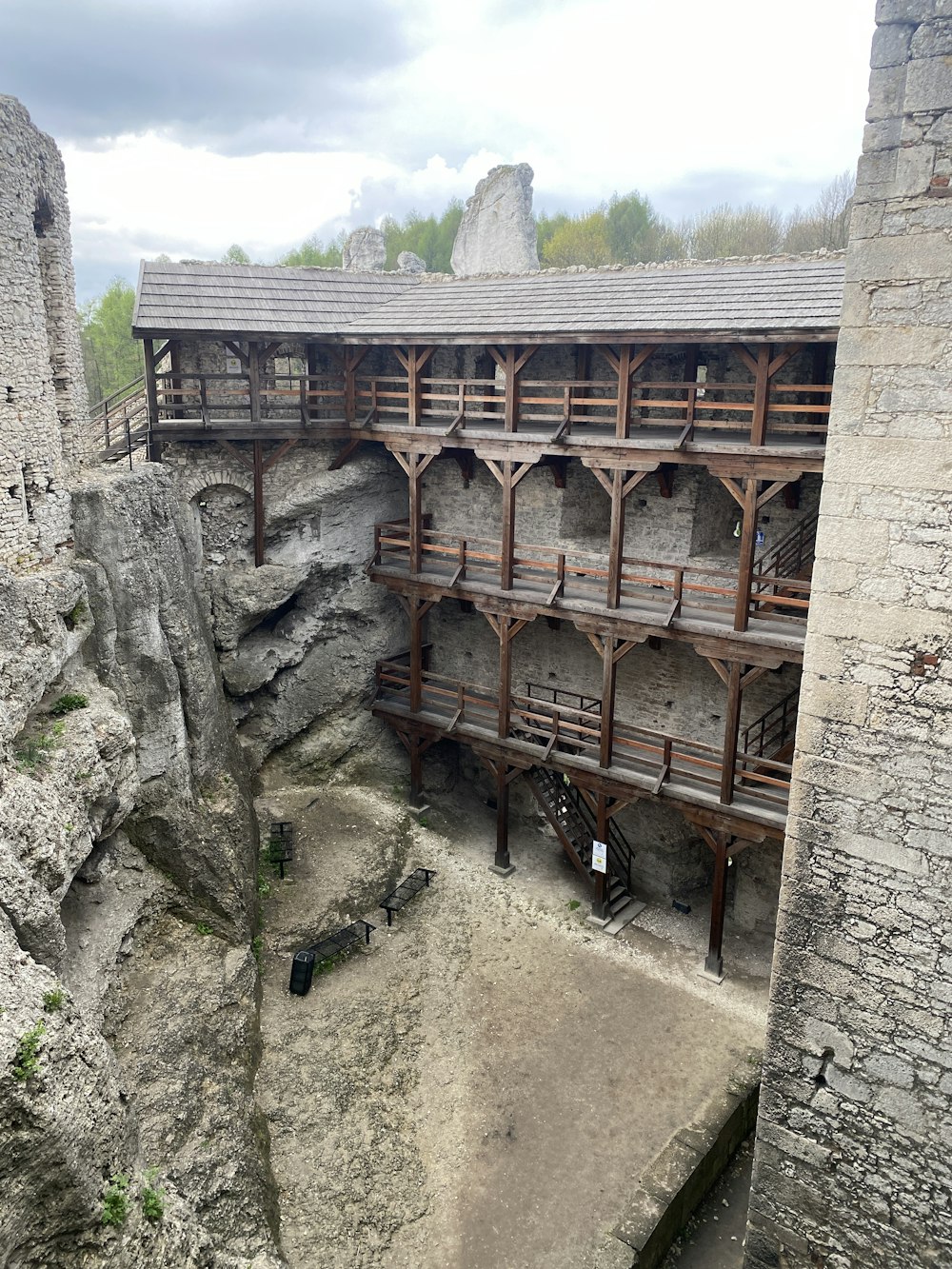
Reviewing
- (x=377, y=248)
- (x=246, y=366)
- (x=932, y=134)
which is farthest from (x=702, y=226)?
(x=932, y=134)

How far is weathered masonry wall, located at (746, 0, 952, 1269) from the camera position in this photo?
17.0ft

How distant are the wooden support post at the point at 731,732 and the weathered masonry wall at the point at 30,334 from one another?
8799 mm

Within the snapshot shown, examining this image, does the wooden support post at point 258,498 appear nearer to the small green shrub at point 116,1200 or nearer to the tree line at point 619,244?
the small green shrub at point 116,1200

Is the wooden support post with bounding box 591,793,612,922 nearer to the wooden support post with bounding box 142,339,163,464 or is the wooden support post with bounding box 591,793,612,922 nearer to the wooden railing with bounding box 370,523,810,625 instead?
the wooden railing with bounding box 370,523,810,625

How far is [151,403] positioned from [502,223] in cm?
2157

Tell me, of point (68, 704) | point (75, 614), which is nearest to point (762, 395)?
point (75, 614)

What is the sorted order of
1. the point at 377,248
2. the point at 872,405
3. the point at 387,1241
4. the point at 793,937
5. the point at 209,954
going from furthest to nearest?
the point at 377,248 < the point at 209,954 < the point at 387,1241 < the point at 793,937 < the point at 872,405

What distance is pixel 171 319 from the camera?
47.8 feet

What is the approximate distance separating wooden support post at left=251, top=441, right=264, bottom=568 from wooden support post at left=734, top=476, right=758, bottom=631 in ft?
→ 25.8

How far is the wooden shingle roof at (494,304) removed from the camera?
1210 cm

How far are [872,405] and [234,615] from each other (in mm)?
12038

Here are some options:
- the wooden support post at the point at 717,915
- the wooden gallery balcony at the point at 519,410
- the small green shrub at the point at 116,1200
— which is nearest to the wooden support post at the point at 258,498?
the wooden gallery balcony at the point at 519,410

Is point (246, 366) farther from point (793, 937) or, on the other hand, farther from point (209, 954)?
point (793, 937)

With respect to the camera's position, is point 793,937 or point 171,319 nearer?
point 793,937
